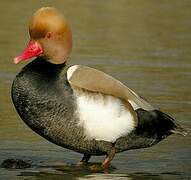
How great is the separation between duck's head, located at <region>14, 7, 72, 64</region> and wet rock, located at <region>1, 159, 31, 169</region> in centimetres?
78

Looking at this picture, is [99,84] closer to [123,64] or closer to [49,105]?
[49,105]

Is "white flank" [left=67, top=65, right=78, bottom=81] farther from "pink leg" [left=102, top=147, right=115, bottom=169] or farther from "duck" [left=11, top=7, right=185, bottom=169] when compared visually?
"pink leg" [left=102, top=147, right=115, bottom=169]

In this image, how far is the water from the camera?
8023 millimetres

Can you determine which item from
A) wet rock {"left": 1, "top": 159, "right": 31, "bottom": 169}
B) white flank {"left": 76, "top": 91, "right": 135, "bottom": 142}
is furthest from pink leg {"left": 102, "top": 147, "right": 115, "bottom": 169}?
wet rock {"left": 1, "top": 159, "right": 31, "bottom": 169}

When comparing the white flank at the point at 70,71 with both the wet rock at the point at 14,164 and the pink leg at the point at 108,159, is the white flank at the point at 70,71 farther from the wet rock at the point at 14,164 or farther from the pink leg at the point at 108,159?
the wet rock at the point at 14,164

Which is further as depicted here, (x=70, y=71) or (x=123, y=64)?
(x=123, y=64)

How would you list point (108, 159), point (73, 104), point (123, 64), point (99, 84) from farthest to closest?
point (123, 64) < point (108, 159) < point (99, 84) < point (73, 104)

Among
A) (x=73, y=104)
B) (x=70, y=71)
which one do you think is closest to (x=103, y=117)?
(x=73, y=104)

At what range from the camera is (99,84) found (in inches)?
305

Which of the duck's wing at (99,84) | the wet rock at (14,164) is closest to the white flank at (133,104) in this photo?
the duck's wing at (99,84)

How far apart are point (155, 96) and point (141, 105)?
277 cm

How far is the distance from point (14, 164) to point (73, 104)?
0.74 meters

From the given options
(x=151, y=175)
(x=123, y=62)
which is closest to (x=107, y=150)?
(x=151, y=175)

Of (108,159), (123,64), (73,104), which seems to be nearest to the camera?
(73,104)
